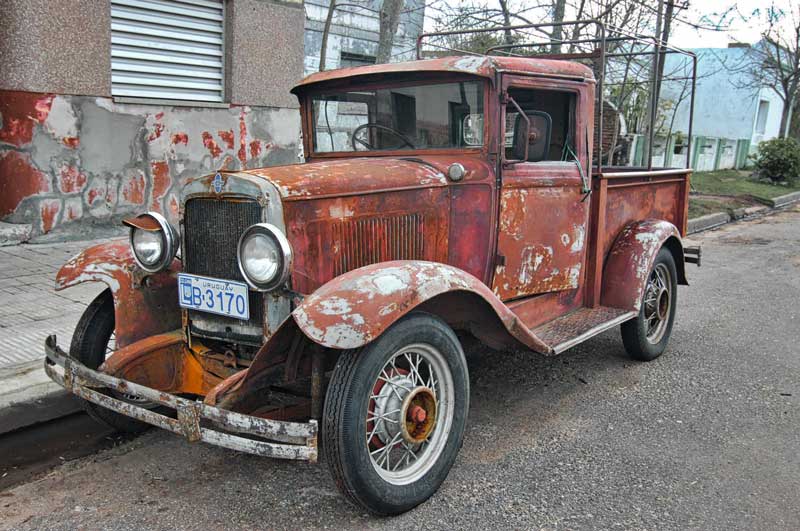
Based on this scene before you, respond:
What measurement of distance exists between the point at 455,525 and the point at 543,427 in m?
1.17

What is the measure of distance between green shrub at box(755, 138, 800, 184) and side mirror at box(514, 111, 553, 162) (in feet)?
59.8

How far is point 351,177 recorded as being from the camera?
11.2 feet

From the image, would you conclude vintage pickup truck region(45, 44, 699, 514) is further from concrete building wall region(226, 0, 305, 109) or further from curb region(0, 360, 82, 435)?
concrete building wall region(226, 0, 305, 109)

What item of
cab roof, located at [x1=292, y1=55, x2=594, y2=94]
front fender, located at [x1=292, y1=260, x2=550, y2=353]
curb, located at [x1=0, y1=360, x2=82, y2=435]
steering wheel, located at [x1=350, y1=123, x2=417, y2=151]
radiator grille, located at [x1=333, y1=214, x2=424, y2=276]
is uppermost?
cab roof, located at [x1=292, y1=55, x2=594, y2=94]

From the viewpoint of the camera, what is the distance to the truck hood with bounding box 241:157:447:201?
3191mm

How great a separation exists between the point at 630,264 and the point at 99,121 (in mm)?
5841

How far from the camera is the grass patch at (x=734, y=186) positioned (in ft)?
54.9

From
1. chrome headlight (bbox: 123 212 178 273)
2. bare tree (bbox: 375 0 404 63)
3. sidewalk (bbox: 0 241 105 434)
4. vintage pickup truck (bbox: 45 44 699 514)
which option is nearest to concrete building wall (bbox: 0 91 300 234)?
sidewalk (bbox: 0 241 105 434)

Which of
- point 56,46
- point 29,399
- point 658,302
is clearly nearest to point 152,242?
point 29,399

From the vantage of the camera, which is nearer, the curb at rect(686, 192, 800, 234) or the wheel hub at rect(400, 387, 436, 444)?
the wheel hub at rect(400, 387, 436, 444)

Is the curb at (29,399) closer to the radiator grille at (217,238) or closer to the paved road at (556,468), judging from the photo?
the paved road at (556,468)

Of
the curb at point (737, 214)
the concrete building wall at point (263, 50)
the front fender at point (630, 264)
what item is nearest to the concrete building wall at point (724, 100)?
the curb at point (737, 214)

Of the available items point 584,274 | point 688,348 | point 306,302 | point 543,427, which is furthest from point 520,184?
point 688,348

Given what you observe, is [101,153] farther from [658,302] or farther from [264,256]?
[658,302]
